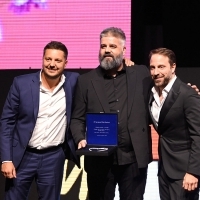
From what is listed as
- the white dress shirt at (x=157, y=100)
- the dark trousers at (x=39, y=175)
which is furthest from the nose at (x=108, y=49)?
the dark trousers at (x=39, y=175)

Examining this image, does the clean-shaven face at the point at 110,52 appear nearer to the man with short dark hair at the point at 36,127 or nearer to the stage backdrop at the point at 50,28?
the man with short dark hair at the point at 36,127

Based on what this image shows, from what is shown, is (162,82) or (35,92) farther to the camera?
(35,92)

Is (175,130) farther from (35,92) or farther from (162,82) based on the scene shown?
(35,92)

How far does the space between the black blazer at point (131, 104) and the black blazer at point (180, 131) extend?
0.16m

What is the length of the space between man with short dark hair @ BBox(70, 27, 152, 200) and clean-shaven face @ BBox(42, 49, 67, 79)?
8.5 inches

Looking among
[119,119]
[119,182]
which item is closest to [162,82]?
[119,119]

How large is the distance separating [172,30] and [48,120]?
1.49 meters

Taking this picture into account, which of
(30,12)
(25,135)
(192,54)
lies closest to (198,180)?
(25,135)

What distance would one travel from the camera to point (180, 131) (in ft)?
9.87

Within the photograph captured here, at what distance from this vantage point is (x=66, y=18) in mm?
4227

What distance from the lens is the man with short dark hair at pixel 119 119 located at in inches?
126

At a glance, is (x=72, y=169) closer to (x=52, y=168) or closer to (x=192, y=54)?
(x=52, y=168)

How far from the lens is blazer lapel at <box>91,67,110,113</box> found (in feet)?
10.5

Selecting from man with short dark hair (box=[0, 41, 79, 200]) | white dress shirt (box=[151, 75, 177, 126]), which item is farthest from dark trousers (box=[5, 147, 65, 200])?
white dress shirt (box=[151, 75, 177, 126])
